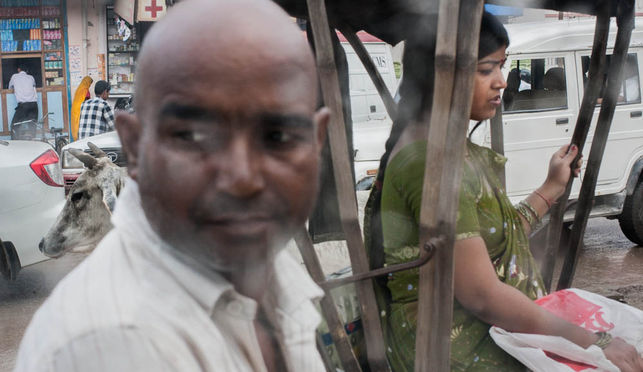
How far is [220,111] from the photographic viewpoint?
62 centimetres

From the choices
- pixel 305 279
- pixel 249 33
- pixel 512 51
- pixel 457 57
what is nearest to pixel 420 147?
pixel 457 57

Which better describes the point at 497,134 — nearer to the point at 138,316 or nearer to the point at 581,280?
the point at 138,316

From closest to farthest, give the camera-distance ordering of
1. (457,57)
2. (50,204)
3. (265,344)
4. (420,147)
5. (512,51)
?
1. (265,344)
2. (457,57)
3. (420,147)
4. (50,204)
5. (512,51)

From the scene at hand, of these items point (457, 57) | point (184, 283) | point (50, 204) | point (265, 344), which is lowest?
point (50, 204)

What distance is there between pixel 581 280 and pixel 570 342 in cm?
445

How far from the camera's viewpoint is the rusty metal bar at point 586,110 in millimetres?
2404

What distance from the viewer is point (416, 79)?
1.96 m

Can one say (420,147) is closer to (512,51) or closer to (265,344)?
(265,344)

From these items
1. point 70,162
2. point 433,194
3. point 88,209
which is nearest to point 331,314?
point 433,194

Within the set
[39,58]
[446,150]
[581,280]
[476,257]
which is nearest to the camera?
[446,150]

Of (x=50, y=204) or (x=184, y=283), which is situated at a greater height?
(x=184, y=283)

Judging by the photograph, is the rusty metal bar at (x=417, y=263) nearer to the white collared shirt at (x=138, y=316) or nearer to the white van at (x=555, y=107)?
the white collared shirt at (x=138, y=316)

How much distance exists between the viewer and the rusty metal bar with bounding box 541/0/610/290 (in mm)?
2404

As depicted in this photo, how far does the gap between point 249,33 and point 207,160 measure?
0.39 ft
